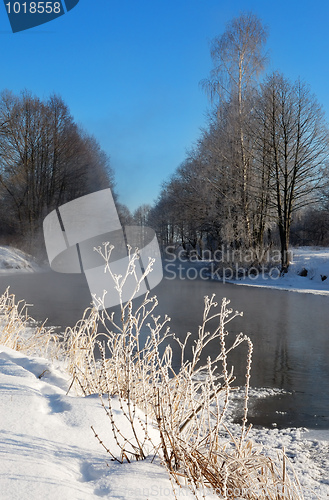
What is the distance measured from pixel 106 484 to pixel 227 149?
2113cm

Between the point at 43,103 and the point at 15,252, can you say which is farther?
the point at 43,103

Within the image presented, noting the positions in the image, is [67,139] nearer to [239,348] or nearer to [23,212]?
[23,212]

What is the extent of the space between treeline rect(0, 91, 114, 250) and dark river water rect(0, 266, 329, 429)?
18.6 metres

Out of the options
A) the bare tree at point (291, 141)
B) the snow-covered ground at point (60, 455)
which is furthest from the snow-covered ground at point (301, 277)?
the snow-covered ground at point (60, 455)

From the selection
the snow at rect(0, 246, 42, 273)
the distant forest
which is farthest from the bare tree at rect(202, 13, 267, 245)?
the snow at rect(0, 246, 42, 273)

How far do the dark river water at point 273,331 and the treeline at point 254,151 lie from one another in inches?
253

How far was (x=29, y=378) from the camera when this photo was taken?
266cm

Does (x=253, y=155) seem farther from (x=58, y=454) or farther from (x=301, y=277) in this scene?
(x=58, y=454)

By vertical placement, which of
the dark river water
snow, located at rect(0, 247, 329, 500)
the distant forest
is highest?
Result: the distant forest

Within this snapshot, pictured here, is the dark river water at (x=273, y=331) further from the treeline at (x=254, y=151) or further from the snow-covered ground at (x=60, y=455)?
the treeline at (x=254, y=151)

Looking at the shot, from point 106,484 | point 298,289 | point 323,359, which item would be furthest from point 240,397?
point 298,289

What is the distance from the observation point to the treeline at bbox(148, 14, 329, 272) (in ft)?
64.4

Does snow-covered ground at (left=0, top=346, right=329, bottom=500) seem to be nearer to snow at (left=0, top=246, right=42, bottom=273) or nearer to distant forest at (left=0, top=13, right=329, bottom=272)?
distant forest at (left=0, top=13, right=329, bottom=272)

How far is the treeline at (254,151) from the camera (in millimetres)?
19625
